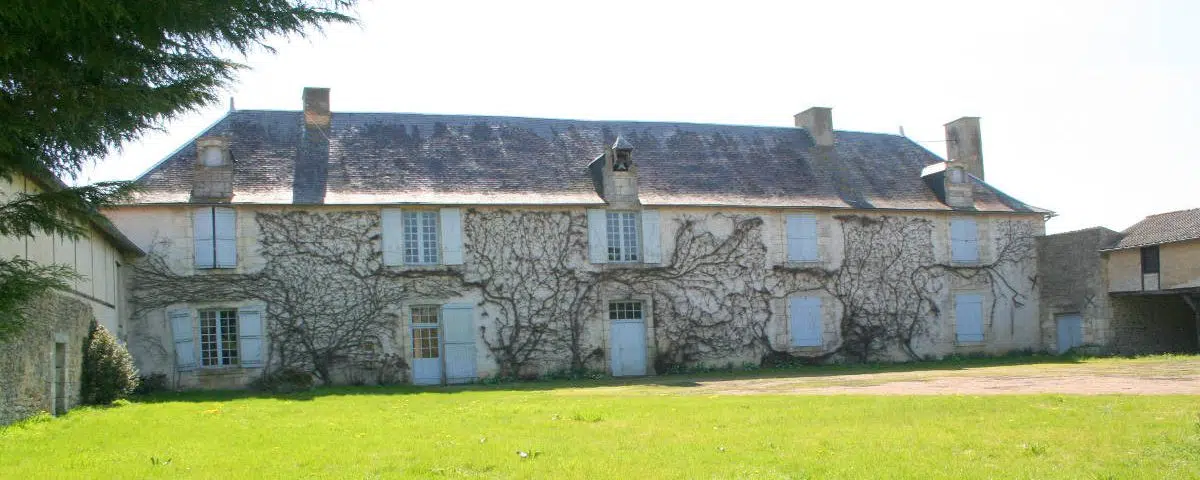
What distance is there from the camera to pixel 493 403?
46.7 ft

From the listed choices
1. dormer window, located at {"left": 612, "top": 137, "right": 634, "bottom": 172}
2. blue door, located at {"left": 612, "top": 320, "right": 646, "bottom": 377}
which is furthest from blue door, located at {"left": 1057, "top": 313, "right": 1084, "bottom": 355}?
dormer window, located at {"left": 612, "top": 137, "right": 634, "bottom": 172}

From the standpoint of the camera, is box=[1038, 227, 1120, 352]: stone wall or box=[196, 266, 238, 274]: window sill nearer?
box=[196, 266, 238, 274]: window sill

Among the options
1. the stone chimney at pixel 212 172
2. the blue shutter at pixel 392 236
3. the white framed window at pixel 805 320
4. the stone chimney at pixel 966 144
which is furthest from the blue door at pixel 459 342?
the stone chimney at pixel 966 144

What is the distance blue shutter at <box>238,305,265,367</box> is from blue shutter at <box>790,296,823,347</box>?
1092cm

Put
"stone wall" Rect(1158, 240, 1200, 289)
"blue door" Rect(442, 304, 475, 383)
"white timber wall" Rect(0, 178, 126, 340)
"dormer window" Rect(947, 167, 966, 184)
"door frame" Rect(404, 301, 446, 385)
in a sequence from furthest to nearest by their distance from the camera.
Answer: "dormer window" Rect(947, 167, 966, 184), "stone wall" Rect(1158, 240, 1200, 289), "blue door" Rect(442, 304, 475, 383), "door frame" Rect(404, 301, 446, 385), "white timber wall" Rect(0, 178, 126, 340)

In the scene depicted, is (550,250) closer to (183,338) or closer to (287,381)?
(287,381)

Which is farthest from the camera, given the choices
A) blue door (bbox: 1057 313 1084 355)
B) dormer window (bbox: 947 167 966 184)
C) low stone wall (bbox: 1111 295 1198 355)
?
dormer window (bbox: 947 167 966 184)

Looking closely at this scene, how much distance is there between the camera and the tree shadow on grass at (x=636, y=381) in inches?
690

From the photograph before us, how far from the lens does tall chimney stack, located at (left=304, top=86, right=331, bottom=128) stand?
2217 centimetres

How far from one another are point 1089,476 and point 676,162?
1747cm

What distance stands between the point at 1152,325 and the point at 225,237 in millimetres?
20055

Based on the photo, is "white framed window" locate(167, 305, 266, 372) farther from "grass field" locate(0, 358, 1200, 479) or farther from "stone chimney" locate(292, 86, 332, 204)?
"grass field" locate(0, 358, 1200, 479)

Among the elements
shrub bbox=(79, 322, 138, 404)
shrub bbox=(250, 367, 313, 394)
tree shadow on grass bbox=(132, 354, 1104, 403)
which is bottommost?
Answer: tree shadow on grass bbox=(132, 354, 1104, 403)

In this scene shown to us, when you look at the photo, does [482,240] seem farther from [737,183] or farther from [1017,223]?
[1017,223]
